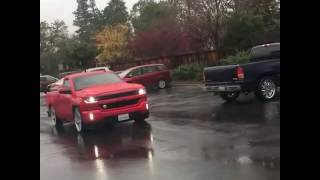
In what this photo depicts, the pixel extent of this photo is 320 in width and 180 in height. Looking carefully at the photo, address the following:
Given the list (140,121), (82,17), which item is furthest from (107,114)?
(82,17)

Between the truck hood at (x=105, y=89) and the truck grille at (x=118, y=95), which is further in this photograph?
the truck hood at (x=105, y=89)

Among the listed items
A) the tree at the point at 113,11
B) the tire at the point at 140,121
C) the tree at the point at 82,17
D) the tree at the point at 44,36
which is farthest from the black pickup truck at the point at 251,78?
the tree at the point at 82,17

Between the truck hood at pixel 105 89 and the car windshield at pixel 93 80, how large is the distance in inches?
10.3

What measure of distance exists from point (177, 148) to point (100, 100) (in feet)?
11.5

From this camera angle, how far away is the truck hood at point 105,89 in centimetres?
1224

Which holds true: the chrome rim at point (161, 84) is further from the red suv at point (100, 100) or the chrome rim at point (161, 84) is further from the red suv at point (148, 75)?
the red suv at point (100, 100)

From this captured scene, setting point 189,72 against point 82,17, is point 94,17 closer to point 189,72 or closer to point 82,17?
point 82,17

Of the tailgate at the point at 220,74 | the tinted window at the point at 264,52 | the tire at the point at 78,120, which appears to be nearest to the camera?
the tire at the point at 78,120

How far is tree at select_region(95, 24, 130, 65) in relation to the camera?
46.0 m
